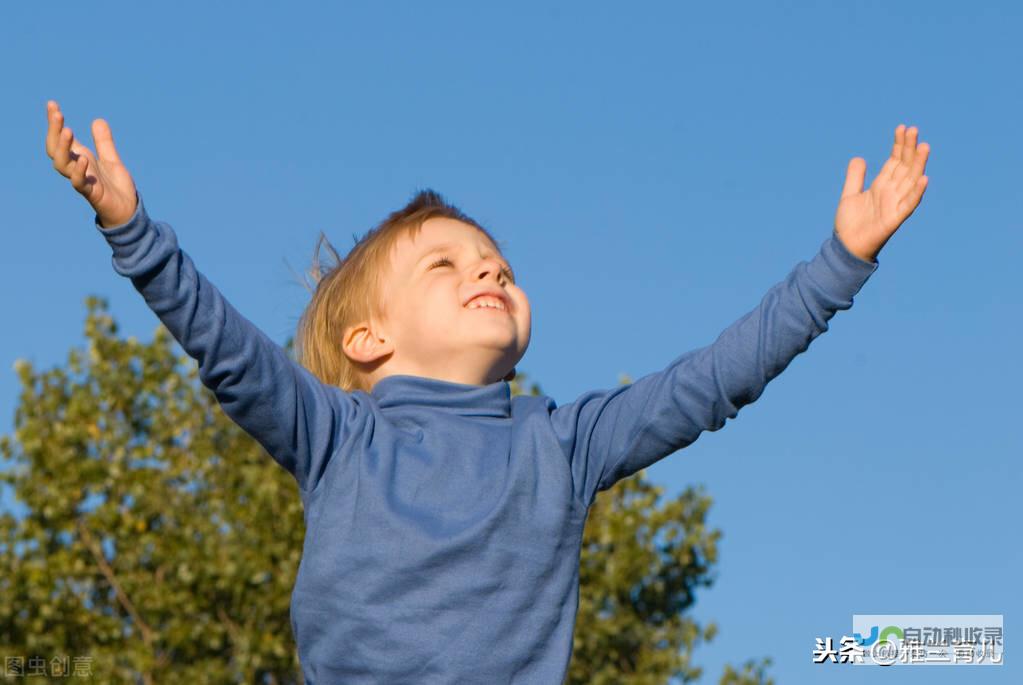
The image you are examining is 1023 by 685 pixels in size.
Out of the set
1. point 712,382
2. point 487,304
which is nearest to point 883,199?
point 712,382

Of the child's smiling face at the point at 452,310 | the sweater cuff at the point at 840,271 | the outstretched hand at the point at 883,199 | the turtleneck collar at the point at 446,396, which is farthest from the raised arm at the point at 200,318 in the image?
the outstretched hand at the point at 883,199

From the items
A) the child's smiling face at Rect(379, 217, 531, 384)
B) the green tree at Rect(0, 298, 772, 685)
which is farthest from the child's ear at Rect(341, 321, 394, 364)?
the green tree at Rect(0, 298, 772, 685)

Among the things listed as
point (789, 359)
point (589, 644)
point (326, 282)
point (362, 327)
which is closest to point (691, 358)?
point (789, 359)

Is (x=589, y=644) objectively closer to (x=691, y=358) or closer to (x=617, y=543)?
(x=617, y=543)

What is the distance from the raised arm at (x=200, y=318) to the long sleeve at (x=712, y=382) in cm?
70

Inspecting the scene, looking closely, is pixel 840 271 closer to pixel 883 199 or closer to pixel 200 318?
pixel 883 199

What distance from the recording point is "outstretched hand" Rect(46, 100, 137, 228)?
3.39m

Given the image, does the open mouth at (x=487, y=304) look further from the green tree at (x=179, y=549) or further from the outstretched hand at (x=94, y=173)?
the green tree at (x=179, y=549)

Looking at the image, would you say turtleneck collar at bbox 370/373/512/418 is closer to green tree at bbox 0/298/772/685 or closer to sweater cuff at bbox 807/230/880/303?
sweater cuff at bbox 807/230/880/303

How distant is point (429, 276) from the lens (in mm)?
4125

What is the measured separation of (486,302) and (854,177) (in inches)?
40.8

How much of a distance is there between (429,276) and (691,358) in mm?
773

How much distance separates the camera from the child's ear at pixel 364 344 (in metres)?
4.20

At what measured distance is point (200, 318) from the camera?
351 cm
